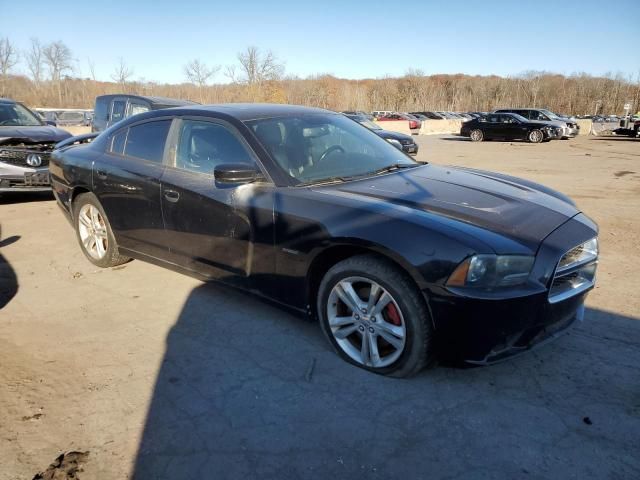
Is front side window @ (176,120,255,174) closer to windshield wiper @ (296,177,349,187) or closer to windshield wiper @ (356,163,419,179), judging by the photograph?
windshield wiper @ (296,177,349,187)

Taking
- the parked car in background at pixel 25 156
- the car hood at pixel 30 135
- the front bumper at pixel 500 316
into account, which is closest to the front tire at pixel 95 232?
the parked car in background at pixel 25 156

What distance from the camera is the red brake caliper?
8.90 feet

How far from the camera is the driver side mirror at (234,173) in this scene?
3.10 m

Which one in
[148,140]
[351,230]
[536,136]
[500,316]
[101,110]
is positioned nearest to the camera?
[500,316]

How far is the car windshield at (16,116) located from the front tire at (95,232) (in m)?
4.80

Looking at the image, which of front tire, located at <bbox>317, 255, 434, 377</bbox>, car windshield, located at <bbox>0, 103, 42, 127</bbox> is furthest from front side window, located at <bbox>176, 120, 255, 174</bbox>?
car windshield, located at <bbox>0, 103, 42, 127</bbox>

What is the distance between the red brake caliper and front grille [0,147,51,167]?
7.12 meters

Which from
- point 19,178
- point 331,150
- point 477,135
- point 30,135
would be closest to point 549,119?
point 477,135

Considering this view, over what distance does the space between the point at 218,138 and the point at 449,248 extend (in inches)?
78.1

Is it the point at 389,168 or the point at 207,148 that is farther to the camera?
the point at 389,168

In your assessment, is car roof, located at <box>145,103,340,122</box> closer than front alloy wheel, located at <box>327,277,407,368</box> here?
No

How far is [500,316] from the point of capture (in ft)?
8.00

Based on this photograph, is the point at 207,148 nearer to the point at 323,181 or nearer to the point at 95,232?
the point at 323,181

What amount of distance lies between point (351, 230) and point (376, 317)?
54 centimetres
